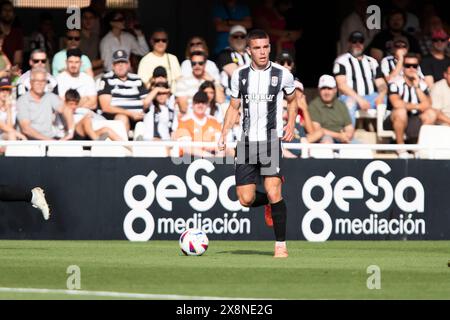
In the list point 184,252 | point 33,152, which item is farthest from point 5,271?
point 33,152

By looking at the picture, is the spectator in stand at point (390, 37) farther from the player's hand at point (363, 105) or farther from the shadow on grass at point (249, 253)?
the shadow on grass at point (249, 253)

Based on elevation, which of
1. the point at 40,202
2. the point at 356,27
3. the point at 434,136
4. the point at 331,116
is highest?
the point at 356,27

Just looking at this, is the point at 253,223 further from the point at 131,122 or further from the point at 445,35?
the point at 445,35

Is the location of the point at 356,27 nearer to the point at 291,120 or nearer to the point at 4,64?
the point at 4,64

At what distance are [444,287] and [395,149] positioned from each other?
21.7 ft

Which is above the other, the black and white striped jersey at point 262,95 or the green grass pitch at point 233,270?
the black and white striped jersey at point 262,95

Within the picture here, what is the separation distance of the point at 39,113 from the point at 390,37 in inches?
242

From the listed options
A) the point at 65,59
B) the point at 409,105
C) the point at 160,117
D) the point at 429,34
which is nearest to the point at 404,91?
the point at 409,105

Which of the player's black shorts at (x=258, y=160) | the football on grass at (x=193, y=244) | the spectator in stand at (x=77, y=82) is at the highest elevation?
the spectator in stand at (x=77, y=82)

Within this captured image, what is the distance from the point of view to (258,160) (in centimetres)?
1349

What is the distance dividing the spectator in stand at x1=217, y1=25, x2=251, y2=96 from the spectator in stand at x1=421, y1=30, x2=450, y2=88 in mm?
2992

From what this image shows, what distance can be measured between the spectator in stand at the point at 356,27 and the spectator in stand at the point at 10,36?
534 centimetres

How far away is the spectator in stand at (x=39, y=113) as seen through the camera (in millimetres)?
17781

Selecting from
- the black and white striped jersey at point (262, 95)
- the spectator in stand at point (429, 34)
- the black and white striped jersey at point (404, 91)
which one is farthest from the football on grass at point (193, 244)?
the spectator in stand at point (429, 34)
